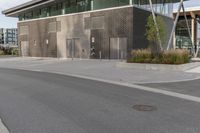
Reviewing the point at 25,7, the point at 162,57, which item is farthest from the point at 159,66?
the point at 25,7

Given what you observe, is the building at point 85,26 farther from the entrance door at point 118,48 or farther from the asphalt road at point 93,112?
the asphalt road at point 93,112

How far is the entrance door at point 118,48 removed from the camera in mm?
30953

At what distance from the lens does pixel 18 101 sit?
970 centimetres

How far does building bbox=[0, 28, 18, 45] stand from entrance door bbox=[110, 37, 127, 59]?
278 feet

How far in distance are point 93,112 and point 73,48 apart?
29364 mm

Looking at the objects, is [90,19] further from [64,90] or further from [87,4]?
[64,90]

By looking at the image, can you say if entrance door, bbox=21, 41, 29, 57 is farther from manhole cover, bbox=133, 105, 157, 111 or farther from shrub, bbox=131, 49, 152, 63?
manhole cover, bbox=133, 105, 157, 111

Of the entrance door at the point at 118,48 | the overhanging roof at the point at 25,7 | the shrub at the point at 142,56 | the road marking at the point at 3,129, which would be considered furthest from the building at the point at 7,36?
the road marking at the point at 3,129

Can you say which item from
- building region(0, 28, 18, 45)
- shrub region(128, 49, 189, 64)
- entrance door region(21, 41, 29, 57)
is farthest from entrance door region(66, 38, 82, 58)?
building region(0, 28, 18, 45)

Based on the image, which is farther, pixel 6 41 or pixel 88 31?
pixel 6 41

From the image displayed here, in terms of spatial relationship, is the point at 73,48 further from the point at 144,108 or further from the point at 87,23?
the point at 144,108

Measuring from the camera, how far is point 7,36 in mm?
112125

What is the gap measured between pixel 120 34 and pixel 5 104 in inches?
903

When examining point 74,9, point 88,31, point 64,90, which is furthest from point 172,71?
point 74,9
